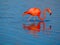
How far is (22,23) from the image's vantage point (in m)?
1.76

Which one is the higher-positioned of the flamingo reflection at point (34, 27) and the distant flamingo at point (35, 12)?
the distant flamingo at point (35, 12)

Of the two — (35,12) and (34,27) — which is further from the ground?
(35,12)

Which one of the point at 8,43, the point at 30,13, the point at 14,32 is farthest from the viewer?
the point at 30,13

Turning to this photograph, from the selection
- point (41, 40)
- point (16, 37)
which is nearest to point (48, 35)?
point (41, 40)

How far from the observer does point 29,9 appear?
5.91 feet

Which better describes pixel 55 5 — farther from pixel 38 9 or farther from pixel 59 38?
pixel 59 38

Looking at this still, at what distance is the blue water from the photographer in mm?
1607

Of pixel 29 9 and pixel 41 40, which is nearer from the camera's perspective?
pixel 41 40

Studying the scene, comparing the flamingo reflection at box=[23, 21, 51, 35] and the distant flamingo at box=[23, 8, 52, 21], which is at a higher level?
the distant flamingo at box=[23, 8, 52, 21]

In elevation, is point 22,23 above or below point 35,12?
below

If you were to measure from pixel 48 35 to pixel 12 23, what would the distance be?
379 mm

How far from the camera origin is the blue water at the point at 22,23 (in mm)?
1607

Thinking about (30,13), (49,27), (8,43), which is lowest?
(8,43)

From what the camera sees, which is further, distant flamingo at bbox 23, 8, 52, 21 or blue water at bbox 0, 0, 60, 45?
distant flamingo at bbox 23, 8, 52, 21
